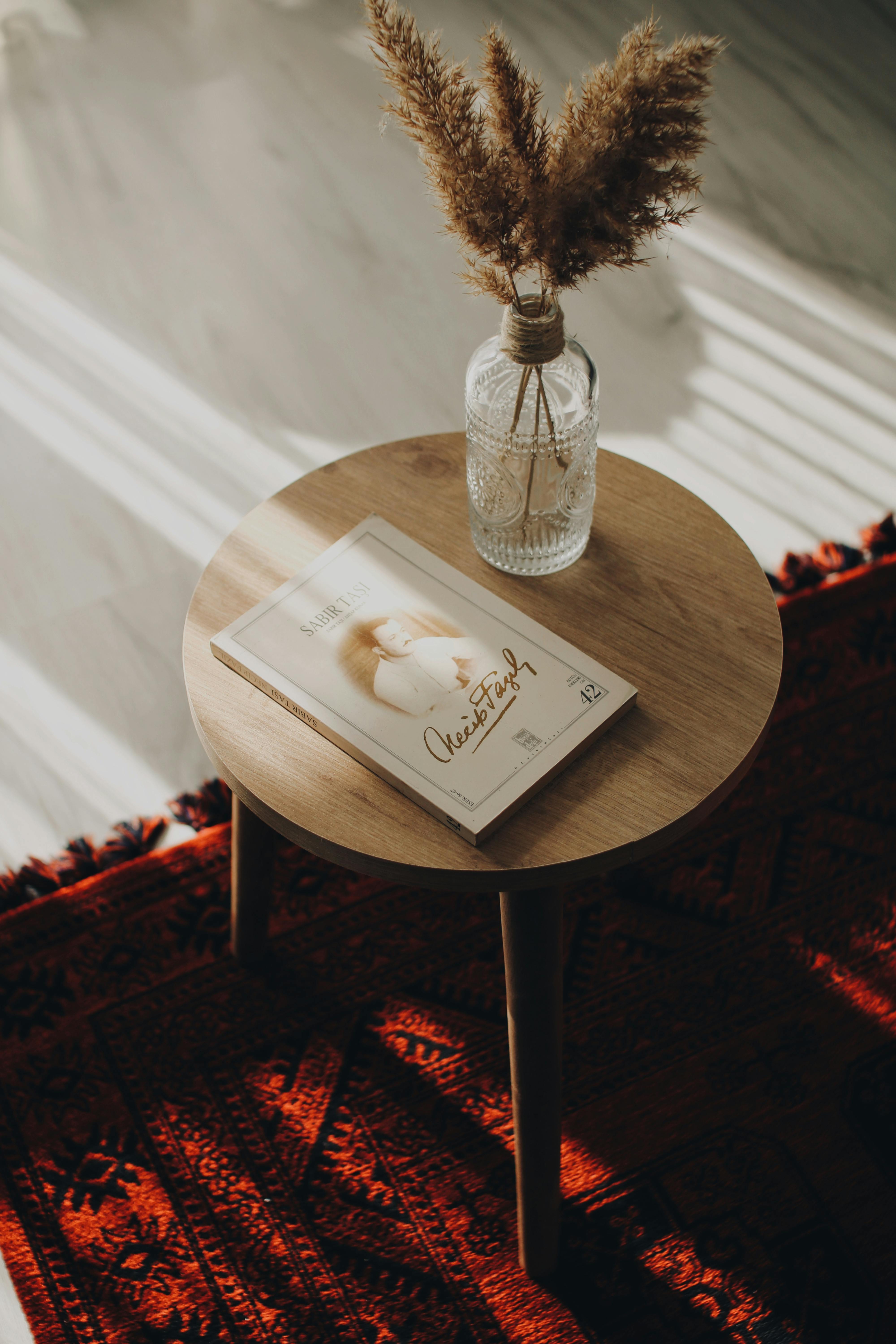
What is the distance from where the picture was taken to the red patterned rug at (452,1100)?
96 cm

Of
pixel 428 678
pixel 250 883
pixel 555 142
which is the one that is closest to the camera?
pixel 555 142

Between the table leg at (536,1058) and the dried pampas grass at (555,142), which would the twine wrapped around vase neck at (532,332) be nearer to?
the dried pampas grass at (555,142)

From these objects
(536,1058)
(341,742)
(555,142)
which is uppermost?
(555,142)

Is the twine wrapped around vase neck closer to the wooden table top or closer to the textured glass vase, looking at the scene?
the textured glass vase

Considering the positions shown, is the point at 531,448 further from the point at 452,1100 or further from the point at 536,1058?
the point at 452,1100

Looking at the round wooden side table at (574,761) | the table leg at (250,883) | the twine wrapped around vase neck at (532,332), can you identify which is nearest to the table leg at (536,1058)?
the round wooden side table at (574,761)

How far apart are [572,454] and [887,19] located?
2.22 meters

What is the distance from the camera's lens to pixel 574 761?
794mm

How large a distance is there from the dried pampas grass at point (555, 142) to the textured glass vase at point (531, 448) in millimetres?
84

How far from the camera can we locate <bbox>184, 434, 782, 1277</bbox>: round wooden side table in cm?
76

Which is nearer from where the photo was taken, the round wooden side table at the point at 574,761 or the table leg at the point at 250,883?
the round wooden side table at the point at 574,761

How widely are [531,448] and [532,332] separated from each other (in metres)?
0.10

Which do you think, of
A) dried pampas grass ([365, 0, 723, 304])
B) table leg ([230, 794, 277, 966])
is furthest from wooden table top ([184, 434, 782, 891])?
dried pampas grass ([365, 0, 723, 304])

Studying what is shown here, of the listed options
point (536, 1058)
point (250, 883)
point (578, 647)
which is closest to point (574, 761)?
point (578, 647)
